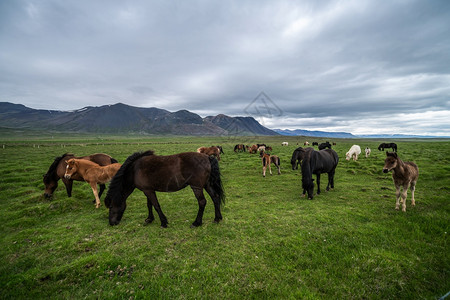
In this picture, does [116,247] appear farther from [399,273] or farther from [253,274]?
[399,273]

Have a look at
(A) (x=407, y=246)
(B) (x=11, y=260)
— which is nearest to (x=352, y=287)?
(A) (x=407, y=246)

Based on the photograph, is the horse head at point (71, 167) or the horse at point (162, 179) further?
the horse head at point (71, 167)

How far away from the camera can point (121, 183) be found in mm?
6352

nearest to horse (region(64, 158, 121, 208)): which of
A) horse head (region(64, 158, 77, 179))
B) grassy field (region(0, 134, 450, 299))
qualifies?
horse head (region(64, 158, 77, 179))

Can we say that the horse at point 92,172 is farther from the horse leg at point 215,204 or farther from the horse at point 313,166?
the horse at point 313,166

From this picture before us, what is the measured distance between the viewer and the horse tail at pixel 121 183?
20.4 ft

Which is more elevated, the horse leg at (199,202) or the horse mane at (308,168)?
the horse mane at (308,168)

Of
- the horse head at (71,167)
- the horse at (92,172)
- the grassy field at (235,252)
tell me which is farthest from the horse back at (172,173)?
the horse head at (71,167)

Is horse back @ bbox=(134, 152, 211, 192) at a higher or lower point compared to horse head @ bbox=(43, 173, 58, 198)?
higher

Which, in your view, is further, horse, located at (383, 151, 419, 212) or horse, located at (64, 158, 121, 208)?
horse, located at (64, 158, 121, 208)

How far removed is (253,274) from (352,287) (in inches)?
78.8

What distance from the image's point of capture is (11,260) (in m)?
4.54

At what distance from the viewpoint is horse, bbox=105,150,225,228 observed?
6035mm

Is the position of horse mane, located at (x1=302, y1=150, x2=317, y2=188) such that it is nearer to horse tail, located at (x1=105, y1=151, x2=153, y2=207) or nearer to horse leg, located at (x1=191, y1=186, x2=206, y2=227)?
horse leg, located at (x1=191, y1=186, x2=206, y2=227)
